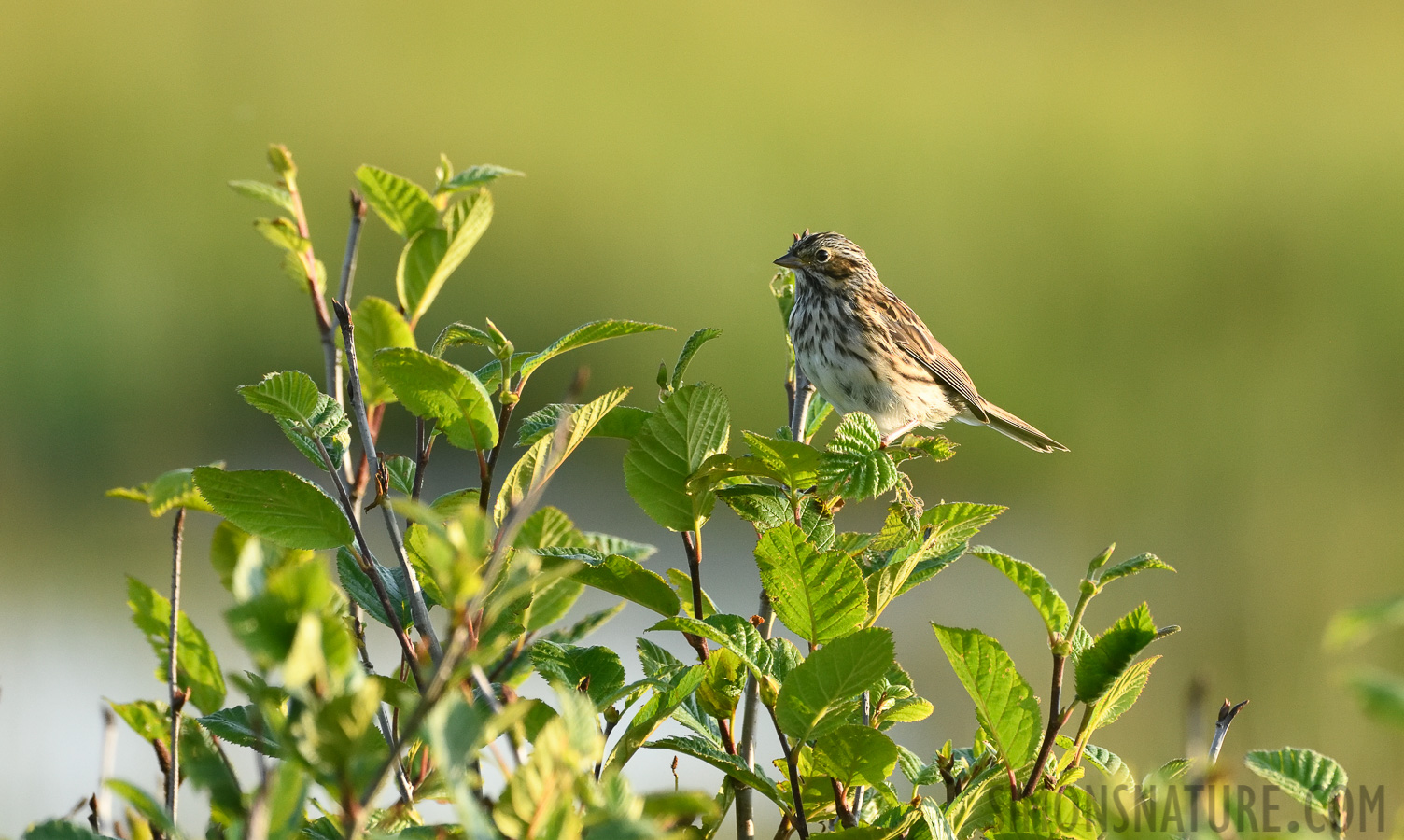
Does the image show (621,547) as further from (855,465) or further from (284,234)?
(284,234)

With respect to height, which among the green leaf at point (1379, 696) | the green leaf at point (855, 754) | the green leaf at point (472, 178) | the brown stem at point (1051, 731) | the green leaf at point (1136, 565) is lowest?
the green leaf at point (1379, 696)

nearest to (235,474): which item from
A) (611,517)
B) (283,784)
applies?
(283,784)

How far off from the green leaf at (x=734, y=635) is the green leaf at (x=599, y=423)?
176 mm

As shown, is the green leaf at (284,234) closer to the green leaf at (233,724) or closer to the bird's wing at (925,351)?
the green leaf at (233,724)

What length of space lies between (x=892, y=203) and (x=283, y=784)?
25.6 feet

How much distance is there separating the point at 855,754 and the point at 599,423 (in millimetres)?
346

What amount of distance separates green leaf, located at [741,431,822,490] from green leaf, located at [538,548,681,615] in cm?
12

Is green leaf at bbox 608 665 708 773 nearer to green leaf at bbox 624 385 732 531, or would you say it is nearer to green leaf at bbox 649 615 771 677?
green leaf at bbox 649 615 771 677

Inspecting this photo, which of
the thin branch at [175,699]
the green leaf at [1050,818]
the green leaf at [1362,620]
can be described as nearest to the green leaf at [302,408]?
the thin branch at [175,699]

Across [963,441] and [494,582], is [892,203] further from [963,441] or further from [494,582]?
[494,582]

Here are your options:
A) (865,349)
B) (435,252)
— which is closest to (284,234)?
(435,252)

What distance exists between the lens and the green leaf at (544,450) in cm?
96

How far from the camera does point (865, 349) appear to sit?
2.82 meters

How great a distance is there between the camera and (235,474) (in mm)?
944
